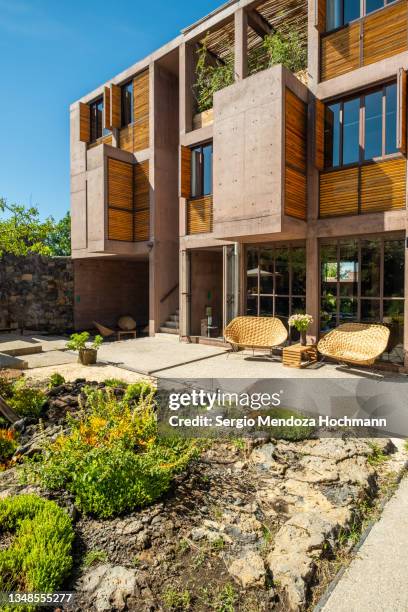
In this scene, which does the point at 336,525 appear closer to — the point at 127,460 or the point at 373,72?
the point at 127,460

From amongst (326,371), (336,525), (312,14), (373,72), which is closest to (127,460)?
(336,525)

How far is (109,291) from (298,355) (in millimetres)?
11477

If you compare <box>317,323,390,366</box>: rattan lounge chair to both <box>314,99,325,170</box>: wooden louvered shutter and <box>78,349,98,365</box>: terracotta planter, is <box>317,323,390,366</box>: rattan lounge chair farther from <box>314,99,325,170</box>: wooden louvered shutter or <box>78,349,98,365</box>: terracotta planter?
<box>78,349,98,365</box>: terracotta planter

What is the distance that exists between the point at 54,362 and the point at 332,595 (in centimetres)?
829

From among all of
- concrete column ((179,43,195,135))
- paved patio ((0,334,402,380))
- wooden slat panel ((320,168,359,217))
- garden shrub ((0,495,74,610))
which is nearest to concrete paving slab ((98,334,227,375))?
paved patio ((0,334,402,380))

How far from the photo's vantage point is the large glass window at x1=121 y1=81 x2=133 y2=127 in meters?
14.6

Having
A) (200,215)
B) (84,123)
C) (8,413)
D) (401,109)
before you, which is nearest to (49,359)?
(8,413)

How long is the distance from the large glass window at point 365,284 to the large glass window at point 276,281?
610mm

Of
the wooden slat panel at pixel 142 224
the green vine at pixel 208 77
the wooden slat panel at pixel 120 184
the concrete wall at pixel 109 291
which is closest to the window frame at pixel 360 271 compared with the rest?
the green vine at pixel 208 77

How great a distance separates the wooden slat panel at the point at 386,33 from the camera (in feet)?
26.6

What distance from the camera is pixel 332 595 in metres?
2.49

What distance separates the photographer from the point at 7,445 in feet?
15.2

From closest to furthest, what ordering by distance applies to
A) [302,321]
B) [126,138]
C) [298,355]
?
[298,355], [302,321], [126,138]

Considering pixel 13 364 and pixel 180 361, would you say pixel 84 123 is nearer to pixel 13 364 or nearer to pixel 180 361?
pixel 13 364
